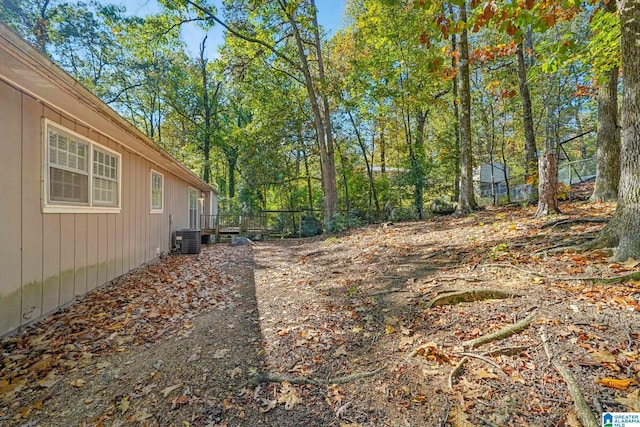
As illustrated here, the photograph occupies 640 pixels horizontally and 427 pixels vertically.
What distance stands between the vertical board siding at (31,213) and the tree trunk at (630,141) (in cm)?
689

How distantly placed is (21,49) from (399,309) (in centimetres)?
437

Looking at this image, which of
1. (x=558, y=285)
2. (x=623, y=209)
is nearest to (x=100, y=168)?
(x=558, y=285)

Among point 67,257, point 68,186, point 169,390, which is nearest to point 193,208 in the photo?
point 68,186

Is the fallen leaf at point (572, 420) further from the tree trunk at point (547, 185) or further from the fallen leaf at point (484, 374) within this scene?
the tree trunk at point (547, 185)

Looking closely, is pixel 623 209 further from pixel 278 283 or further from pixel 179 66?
pixel 179 66

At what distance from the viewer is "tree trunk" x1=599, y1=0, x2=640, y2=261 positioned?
3180 millimetres

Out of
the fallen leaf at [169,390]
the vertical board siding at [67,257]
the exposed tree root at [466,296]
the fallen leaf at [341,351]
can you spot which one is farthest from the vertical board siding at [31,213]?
the exposed tree root at [466,296]

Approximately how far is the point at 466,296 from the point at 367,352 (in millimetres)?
1341

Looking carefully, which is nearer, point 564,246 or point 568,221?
point 564,246

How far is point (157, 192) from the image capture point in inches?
323

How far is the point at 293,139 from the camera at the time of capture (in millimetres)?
15141

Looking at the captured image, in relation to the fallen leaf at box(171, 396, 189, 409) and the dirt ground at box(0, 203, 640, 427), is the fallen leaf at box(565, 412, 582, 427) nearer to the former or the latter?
the dirt ground at box(0, 203, 640, 427)

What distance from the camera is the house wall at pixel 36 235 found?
3205 mm

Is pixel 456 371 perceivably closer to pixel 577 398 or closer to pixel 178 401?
pixel 577 398
